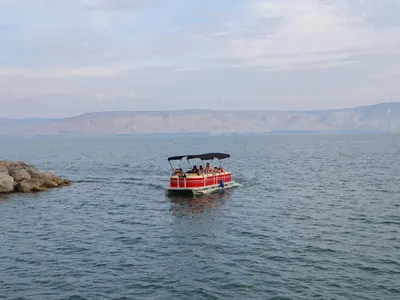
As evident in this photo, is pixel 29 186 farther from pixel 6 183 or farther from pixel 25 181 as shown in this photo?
pixel 6 183

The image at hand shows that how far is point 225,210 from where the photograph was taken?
38031 millimetres

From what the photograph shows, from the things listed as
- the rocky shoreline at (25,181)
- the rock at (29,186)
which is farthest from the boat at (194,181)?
the rocky shoreline at (25,181)

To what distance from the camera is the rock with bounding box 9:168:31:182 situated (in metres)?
49.7

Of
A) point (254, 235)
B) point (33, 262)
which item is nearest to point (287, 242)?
point (254, 235)

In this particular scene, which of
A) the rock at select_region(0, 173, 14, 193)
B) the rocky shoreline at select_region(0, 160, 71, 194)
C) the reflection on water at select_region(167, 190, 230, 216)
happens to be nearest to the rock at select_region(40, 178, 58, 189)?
the rocky shoreline at select_region(0, 160, 71, 194)

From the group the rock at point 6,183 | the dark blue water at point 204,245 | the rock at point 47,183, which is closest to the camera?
the dark blue water at point 204,245

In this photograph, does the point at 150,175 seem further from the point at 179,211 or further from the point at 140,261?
the point at 140,261

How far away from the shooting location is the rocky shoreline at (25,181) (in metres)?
47.3

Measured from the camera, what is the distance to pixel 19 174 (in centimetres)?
4988

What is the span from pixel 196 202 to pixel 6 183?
66.1 ft

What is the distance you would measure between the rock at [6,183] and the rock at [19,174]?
1.64 meters

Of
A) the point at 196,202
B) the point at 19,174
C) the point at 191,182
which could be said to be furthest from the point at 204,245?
the point at 19,174

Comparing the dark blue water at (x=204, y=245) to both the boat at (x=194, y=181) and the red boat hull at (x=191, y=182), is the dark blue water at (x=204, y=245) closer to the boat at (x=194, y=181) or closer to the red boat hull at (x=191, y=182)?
the boat at (x=194, y=181)

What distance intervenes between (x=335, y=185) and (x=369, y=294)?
34.0 m
